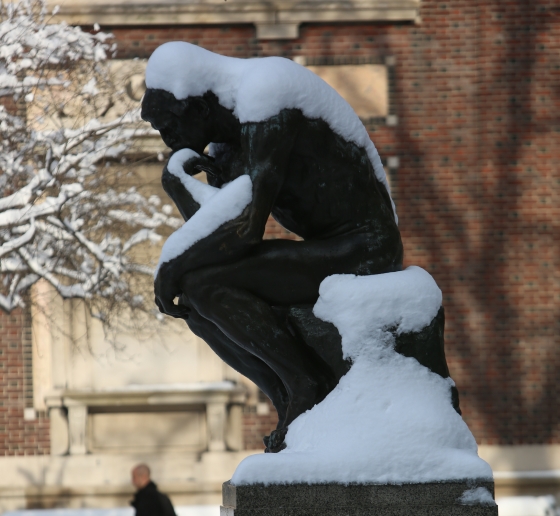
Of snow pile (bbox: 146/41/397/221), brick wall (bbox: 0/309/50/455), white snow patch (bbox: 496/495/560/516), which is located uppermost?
snow pile (bbox: 146/41/397/221)

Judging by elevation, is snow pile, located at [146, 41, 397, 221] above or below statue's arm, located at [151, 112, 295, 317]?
above

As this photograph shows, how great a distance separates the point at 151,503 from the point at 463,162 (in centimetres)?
568

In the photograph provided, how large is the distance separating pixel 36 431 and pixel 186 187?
793cm

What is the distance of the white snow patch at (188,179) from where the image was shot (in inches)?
123

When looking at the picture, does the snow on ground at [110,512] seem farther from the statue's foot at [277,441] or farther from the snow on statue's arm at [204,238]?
the snow on statue's arm at [204,238]

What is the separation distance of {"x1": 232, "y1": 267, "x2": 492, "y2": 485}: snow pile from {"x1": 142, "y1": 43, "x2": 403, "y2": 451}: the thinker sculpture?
0.38 ft

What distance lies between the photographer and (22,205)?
27.9 ft

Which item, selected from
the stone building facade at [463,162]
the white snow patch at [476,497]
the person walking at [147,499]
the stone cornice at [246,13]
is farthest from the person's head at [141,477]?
the stone cornice at [246,13]

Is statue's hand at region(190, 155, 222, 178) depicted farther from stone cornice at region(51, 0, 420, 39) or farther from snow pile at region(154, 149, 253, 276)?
stone cornice at region(51, 0, 420, 39)

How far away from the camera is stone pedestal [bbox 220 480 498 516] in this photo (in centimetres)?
265

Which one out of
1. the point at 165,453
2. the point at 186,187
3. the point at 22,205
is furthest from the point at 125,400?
the point at 186,187

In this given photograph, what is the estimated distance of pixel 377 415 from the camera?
2809 millimetres

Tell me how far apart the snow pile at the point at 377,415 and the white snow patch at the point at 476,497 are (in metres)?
0.04

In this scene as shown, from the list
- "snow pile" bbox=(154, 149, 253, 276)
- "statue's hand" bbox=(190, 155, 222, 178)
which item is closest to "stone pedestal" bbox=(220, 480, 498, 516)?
"snow pile" bbox=(154, 149, 253, 276)
